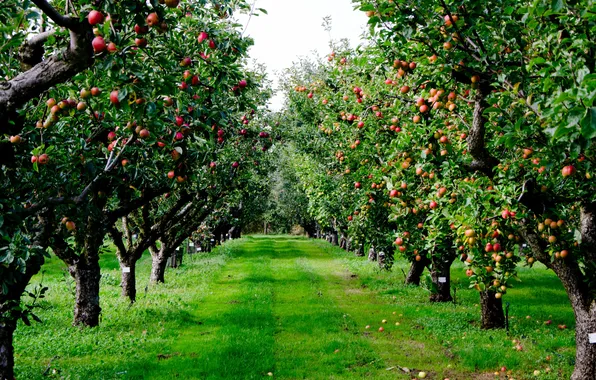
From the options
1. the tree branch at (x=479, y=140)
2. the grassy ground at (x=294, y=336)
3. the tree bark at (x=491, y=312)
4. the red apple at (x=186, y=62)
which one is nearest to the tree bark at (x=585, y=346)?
the grassy ground at (x=294, y=336)

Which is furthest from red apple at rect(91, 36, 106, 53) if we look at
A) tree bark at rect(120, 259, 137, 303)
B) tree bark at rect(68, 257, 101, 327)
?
tree bark at rect(120, 259, 137, 303)

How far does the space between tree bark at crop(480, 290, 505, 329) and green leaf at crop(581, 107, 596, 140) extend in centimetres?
1015

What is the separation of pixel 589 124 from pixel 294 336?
990 cm

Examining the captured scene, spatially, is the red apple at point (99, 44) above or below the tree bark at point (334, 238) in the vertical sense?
above

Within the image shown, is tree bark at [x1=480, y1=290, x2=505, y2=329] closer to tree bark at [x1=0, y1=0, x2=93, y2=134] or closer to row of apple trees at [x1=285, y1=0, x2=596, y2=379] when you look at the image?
row of apple trees at [x1=285, y1=0, x2=596, y2=379]

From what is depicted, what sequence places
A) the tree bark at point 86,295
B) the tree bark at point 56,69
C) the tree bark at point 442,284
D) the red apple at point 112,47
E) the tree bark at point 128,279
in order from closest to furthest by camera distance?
the red apple at point 112,47 < the tree bark at point 56,69 < the tree bark at point 86,295 < the tree bark at point 128,279 < the tree bark at point 442,284

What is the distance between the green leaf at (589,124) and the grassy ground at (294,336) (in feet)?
22.3

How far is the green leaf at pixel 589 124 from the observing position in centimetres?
354

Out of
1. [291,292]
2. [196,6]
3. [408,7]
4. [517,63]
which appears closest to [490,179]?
[517,63]

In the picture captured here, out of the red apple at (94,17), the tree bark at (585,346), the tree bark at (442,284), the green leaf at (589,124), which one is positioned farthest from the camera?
the tree bark at (442,284)

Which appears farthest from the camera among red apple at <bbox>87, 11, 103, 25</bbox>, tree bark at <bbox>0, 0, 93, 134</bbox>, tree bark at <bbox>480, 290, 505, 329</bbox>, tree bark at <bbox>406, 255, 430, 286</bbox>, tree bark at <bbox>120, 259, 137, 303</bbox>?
tree bark at <bbox>406, 255, 430, 286</bbox>

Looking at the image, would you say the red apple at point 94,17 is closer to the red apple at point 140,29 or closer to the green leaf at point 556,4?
the red apple at point 140,29

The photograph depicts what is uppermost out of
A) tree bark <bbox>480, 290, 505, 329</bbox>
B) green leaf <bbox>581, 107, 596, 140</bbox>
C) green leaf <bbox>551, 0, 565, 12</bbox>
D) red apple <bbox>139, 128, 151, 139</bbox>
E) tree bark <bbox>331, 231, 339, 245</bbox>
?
green leaf <bbox>551, 0, 565, 12</bbox>

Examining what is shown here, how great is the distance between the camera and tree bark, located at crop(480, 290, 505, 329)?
1298cm
